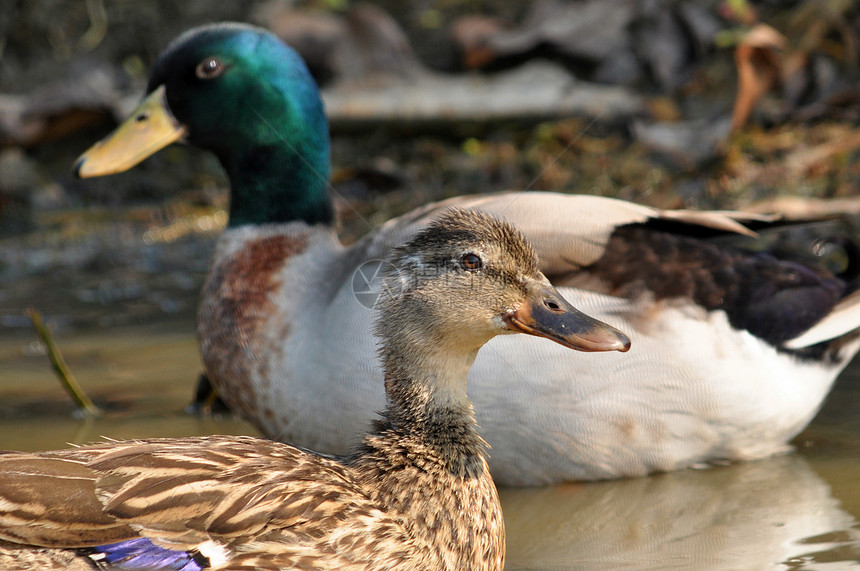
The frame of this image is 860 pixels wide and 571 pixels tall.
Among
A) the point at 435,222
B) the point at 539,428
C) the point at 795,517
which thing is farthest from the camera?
the point at 539,428

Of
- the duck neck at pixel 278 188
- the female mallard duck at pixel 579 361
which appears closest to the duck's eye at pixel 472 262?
the female mallard duck at pixel 579 361

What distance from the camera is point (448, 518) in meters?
2.76

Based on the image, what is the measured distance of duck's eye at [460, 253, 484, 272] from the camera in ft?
9.43

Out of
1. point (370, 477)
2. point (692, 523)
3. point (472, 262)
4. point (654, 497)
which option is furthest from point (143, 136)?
point (692, 523)

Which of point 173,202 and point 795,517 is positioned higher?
point 173,202

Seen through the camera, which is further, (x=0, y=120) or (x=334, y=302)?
(x=0, y=120)

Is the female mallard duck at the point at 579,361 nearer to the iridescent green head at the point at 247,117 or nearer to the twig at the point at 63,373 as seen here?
the iridescent green head at the point at 247,117

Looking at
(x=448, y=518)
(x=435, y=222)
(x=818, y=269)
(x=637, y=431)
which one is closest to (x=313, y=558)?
(x=448, y=518)

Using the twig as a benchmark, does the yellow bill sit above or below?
above

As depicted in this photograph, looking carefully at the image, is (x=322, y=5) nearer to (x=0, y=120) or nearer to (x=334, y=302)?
(x=0, y=120)

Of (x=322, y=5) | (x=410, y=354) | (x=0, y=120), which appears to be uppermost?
(x=322, y=5)

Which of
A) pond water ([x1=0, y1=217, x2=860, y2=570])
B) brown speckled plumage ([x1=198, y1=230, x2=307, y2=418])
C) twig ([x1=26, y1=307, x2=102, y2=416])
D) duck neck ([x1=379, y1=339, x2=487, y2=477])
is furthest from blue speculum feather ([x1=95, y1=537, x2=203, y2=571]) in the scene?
twig ([x1=26, y1=307, x2=102, y2=416])

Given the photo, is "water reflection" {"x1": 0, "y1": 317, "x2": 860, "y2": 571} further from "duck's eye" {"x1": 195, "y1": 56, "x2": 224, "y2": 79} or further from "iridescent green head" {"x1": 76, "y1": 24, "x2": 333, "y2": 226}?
"duck's eye" {"x1": 195, "y1": 56, "x2": 224, "y2": 79}

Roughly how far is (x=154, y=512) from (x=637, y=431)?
5.71 feet
